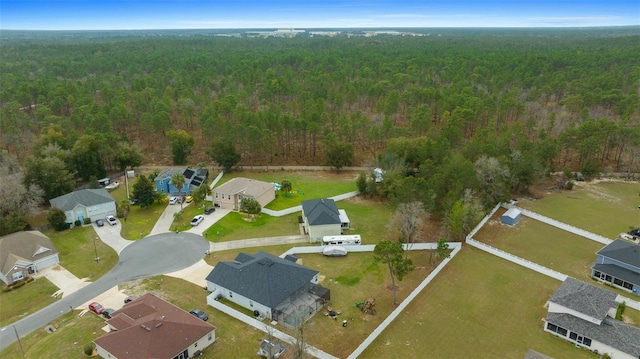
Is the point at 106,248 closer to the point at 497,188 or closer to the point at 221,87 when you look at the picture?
the point at 497,188

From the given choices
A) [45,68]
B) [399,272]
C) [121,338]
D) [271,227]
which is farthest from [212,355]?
[45,68]

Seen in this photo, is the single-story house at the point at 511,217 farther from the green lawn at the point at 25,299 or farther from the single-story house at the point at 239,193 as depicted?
the green lawn at the point at 25,299

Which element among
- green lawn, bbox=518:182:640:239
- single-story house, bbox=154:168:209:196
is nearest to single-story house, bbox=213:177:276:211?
single-story house, bbox=154:168:209:196

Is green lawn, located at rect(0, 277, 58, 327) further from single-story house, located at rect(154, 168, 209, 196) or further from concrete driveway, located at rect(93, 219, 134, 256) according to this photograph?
single-story house, located at rect(154, 168, 209, 196)

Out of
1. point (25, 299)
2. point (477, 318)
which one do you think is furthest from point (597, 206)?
point (25, 299)

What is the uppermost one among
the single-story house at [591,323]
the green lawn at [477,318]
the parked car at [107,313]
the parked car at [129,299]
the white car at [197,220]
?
the single-story house at [591,323]

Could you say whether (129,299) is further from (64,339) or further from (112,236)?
(112,236)

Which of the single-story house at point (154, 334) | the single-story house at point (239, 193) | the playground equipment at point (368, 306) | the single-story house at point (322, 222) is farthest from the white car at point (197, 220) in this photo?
the playground equipment at point (368, 306)
